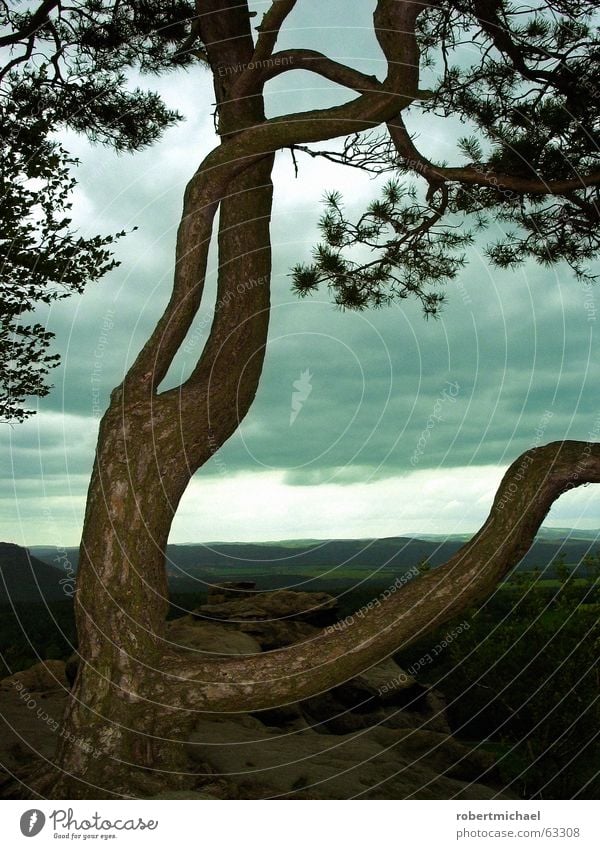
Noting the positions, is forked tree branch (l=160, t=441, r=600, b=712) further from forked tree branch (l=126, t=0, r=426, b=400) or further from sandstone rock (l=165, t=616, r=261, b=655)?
sandstone rock (l=165, t=616, r=261, b=655)

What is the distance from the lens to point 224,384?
→ 5352mm

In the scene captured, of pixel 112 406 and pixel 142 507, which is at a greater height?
pixel 112 406

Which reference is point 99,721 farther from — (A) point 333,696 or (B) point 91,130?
(B) point 91,130

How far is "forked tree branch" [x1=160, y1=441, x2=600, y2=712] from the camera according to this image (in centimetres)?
469

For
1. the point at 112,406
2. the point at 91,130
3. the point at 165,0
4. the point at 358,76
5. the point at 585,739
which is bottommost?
the point at 585,739

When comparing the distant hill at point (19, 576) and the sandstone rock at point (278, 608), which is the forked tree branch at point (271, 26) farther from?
the distant hill at point (19, 576)

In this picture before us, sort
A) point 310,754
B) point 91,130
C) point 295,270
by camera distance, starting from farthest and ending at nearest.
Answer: point 91,130
point 295,270
point 310,754

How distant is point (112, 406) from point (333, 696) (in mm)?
4275

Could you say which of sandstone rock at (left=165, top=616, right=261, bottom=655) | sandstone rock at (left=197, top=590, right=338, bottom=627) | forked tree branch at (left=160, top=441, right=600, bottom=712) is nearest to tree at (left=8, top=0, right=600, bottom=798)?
forked tree branch at (left=160, top=441, right=600, bottom=712)

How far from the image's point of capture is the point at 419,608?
4719 millimetres

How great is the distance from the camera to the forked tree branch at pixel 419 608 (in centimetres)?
469

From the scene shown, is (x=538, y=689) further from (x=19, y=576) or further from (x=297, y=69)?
(x=19, y=576)
